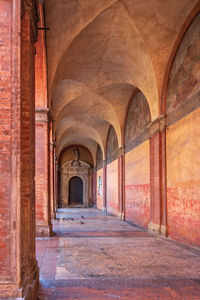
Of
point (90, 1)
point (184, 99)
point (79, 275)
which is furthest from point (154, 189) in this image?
point (90, 1)

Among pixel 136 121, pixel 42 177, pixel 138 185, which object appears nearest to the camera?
pixel 42 177

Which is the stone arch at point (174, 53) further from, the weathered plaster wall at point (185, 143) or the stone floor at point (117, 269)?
the stone floor at point (117, 269)

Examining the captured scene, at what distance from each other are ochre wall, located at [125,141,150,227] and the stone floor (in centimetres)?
309

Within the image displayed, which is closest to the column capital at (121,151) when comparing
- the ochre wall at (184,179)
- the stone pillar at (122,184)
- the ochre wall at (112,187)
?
the stone pillar at (122,184)

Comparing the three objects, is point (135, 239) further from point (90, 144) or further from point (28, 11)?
point (90, 144)

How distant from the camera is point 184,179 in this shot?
8148 millimetres

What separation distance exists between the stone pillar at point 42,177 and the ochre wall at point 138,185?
171 inches

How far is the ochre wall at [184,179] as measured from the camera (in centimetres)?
738

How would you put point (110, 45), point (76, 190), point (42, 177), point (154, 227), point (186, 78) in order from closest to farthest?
point (186, 78), point (42, 177), point (110, 45), point (154, 227), point (76, 190)

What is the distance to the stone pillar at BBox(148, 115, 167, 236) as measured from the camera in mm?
9711

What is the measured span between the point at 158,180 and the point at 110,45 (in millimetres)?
5153

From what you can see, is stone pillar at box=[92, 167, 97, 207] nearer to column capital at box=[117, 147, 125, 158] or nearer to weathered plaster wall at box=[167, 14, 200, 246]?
column capital at box=[117, 147, 125, 158]

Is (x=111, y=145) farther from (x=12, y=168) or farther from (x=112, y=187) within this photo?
(x=12, y=168)

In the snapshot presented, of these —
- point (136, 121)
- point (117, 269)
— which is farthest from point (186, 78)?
point (117, 269)
